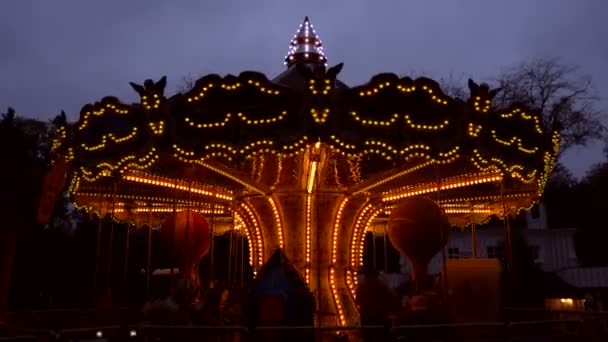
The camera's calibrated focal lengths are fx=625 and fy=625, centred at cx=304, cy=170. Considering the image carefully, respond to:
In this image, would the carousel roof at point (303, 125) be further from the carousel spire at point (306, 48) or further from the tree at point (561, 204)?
the tree at point (561, 204)

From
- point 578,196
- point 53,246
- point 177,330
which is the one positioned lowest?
point 177,330

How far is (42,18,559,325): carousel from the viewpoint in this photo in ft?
26.6

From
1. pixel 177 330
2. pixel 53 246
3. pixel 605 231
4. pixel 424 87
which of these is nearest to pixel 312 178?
pixel 424 87

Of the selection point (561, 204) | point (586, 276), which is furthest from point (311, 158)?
point (561, 204)

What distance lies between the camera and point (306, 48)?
39.4 feet

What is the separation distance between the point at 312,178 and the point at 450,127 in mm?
3181

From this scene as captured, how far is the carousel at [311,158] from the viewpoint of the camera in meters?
8.12

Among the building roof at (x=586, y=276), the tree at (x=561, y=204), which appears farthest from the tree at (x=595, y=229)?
the building roof at (x=586, y=276)

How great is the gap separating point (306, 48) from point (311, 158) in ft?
9.40

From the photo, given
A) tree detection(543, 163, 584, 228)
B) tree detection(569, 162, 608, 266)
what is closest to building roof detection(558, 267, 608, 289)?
tree detection(569, 162, 608, 266)

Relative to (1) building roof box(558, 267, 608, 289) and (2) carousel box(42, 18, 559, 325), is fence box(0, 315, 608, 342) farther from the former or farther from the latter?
(1) building roof box(558, 267, 608, 289)

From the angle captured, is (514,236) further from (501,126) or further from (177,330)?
(177,330)

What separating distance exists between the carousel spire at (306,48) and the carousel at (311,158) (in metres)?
0.02

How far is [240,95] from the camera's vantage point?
8.08 m
